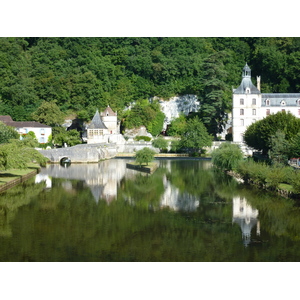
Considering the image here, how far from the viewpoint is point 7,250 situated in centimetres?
1716

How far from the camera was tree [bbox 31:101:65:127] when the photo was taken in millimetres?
63000

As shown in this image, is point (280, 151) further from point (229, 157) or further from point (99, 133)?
point (99, 133)

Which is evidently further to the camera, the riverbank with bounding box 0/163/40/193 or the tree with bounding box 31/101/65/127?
the tree with bounding box 31/101/65/127

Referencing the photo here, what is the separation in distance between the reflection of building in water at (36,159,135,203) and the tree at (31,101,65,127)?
15.4 m

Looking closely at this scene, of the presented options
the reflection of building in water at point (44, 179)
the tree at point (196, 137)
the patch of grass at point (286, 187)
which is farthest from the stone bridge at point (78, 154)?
the patch of grass at point (286, 187)

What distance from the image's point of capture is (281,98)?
62094 mm

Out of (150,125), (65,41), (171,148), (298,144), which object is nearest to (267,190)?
(298,144)

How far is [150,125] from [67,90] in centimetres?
1356

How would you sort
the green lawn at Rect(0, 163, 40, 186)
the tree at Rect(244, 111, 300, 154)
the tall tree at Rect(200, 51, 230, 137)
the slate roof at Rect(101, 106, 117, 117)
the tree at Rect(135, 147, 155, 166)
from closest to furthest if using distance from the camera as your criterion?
1. the green lawn at Rect(0, 163, 40, 186)
2. the tree at Rect(244, 111, 300, 154)
3. the tree at Rect(135, 147, 155, 166)
4. the tall tree at Rect(200, 51, 230, 137)
5. the slate roof at Rect(101, 106, 117, 117)

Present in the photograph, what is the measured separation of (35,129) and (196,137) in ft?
67.7

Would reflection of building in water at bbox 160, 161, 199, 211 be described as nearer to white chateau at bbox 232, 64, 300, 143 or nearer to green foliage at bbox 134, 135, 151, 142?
white chateau at bbox 232, 64, 300, 143

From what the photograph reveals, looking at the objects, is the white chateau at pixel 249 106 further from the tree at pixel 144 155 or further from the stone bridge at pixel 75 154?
the tree at pixel 144 155

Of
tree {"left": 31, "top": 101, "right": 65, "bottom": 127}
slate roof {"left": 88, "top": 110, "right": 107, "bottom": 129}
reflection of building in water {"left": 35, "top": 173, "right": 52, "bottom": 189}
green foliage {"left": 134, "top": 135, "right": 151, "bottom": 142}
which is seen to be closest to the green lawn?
reflection of building in water {"left": 35, "top": 173, "right": 52, "bottom": 189}

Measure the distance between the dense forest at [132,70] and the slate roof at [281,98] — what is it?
525cm
